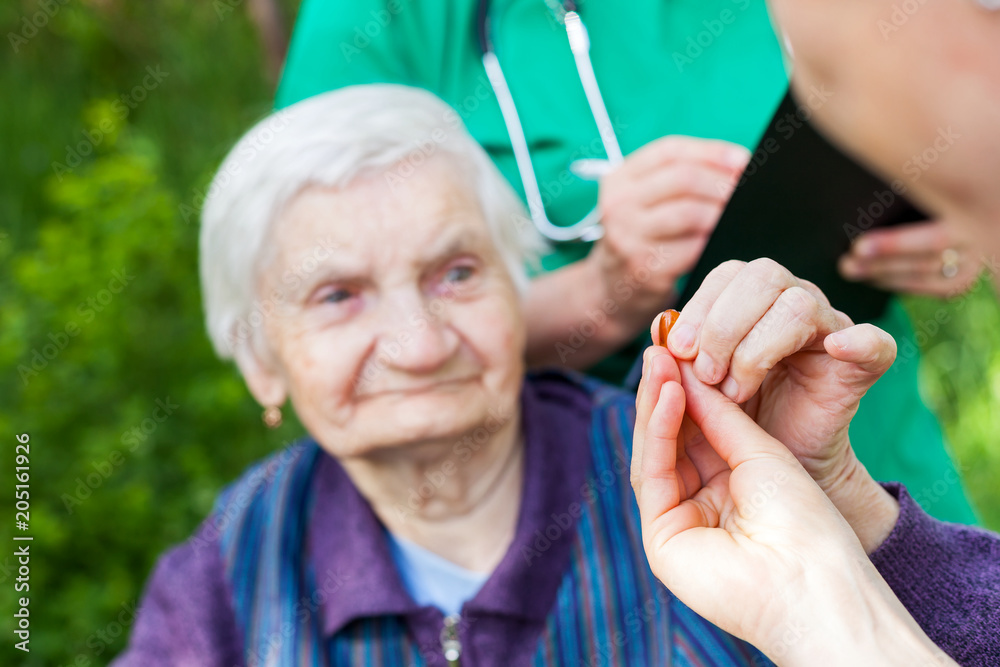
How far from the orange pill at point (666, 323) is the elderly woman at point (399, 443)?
0.56 meters

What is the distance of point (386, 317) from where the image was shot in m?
1.36

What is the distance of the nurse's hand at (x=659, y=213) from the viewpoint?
1.36 meters

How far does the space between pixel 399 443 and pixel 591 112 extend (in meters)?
0.71

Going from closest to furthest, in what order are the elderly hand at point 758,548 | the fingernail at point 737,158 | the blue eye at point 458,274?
the elderly hand at point 758,548
the fingernail at point 737,158
the blue eye at point 458,274

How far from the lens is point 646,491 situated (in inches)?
33.3

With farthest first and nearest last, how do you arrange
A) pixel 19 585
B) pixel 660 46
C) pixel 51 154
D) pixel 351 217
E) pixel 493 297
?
pixel 51 154 < pixel 19 585 < pixel 660 46 < pixel 493 297 < pixel 351 217

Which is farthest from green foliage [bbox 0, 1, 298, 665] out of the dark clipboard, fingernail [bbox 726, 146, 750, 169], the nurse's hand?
the dark clipboard

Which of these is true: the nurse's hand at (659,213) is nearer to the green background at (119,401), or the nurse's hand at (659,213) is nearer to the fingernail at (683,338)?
the fingernail at (683,338)

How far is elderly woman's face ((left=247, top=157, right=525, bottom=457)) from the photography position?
134 cm

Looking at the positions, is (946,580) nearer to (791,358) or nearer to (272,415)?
(791,358)

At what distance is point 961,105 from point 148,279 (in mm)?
2292

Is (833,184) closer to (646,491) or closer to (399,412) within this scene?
(646,491)

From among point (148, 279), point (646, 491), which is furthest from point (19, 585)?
point (646, 491)

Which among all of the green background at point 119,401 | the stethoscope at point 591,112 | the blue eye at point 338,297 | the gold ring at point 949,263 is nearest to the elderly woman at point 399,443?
the blue eye at point 338,297
